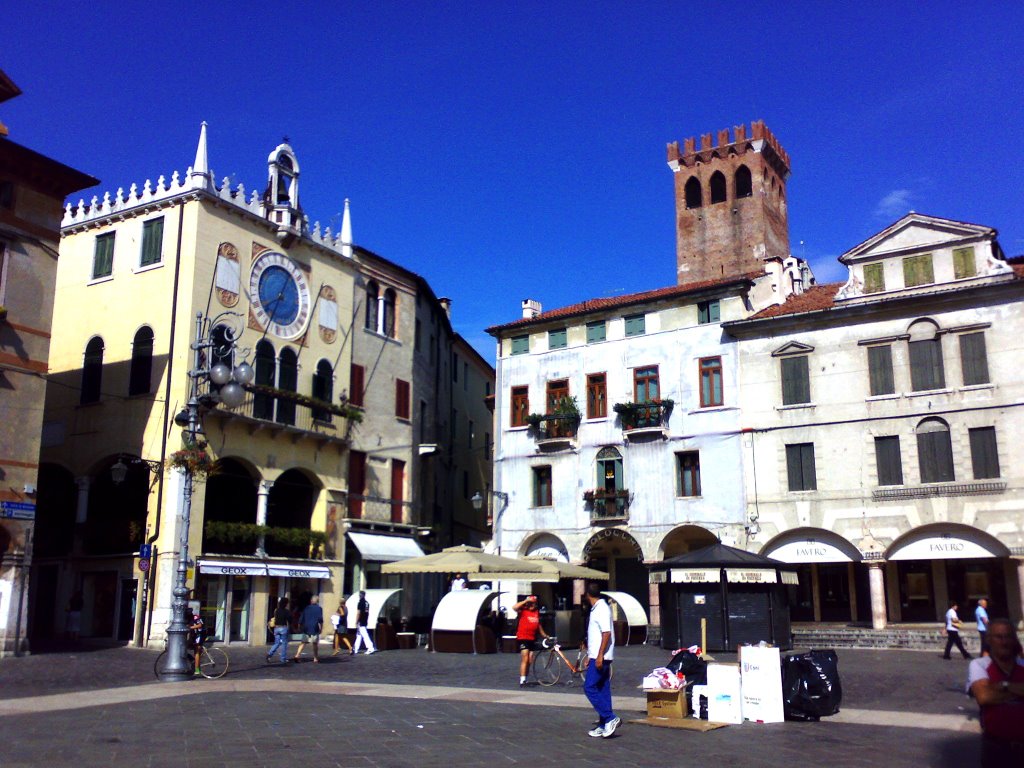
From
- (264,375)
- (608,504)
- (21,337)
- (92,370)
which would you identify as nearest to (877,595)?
(608,504)

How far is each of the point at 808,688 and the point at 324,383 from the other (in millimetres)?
24735

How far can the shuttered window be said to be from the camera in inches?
1204

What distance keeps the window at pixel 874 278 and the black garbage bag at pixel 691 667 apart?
21.6 metres

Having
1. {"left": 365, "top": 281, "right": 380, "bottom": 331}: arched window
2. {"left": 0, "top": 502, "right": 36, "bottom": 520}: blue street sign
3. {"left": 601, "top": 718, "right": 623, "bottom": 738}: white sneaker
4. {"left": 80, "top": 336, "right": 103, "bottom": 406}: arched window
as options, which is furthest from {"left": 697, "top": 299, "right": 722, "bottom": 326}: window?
{"left": 601, "top": 718, "right": 623, "bottom": 738}: white sneaker

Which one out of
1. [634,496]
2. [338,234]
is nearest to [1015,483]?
[634,496]

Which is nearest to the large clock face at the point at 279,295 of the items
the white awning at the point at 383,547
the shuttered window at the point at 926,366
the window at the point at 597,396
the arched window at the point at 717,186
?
the white awning at the point at 383,547

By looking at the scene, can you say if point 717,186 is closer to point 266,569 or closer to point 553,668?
point 266,569

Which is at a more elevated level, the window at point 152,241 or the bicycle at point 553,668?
the window at point 152,241

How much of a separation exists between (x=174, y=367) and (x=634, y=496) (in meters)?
16.0

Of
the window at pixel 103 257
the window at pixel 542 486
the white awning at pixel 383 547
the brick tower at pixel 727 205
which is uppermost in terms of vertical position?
the brick tower at pixel 727 205

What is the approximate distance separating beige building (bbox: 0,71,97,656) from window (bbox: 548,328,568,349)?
17.8 meters

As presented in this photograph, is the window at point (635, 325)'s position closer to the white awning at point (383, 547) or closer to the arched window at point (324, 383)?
the arched window at point (324, 383)

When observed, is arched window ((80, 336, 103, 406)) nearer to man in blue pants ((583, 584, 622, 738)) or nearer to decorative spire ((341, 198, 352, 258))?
decorative spire ((341, 198, 352, 258))

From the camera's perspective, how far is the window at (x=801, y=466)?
1267 inches
